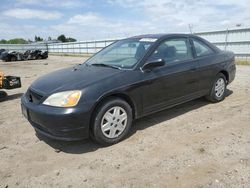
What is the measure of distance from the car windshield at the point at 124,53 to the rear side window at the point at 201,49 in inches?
42.6

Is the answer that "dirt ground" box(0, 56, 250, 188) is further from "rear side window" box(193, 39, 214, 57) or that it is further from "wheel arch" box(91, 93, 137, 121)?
"rear side window" box(193, 39, 214, 57)

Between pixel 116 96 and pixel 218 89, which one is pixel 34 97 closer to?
pixel 116 96

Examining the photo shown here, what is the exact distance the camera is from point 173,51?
463 centimetres

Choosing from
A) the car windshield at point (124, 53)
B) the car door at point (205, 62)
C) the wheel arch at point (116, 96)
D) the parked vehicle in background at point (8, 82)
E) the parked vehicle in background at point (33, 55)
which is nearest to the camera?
the wheel arch at point (116, 96)

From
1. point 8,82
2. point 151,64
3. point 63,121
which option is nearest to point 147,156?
point 63,121

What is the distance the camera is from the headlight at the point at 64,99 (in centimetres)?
338

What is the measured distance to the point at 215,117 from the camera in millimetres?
4730

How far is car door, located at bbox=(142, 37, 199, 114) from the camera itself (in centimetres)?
413

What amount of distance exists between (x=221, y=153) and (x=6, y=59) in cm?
2531

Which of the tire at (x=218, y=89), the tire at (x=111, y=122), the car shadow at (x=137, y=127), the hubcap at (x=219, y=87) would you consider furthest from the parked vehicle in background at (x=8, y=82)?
the hubcap at (x=219, y=87)

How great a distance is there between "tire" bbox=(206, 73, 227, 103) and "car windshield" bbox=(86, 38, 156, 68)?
181 centimetres

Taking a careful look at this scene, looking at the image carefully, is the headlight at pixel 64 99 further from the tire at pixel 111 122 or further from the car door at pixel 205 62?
the car door at pixel 205 62

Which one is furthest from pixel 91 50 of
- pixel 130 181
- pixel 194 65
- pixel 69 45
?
pixel 130 181

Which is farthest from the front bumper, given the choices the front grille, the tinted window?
the tinted window
